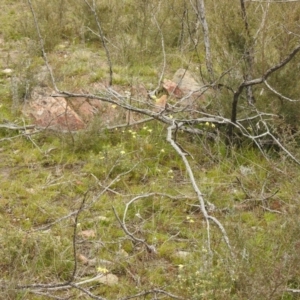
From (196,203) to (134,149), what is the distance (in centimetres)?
91

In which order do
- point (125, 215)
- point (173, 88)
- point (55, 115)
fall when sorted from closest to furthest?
point (125, 215) < point (55, 115) < point (173, 88)

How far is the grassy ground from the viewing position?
2762 mm

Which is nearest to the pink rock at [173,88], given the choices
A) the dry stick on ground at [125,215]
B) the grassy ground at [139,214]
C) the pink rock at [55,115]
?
the grassy ground at [139,214]

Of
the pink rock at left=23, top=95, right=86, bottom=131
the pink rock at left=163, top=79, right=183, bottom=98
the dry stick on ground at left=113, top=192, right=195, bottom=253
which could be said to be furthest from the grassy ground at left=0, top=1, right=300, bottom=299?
the pink rock at left=163, top=79, right=183, bottom=98

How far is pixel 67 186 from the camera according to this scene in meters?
4.04

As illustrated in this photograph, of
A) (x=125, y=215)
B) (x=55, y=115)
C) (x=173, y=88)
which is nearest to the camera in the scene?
(x=125, y=215)

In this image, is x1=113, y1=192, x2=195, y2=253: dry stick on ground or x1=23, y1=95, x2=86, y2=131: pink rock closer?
x1=113, y1=192, x2=195, y2=253: dry stick on ground

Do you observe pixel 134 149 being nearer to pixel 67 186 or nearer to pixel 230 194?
pixel 67 186

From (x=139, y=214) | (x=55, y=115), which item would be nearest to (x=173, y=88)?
(x=55, y=115)

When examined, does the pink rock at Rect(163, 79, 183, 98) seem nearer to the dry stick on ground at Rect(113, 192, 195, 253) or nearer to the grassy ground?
the grassy ground

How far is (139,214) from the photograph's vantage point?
3.59 meters

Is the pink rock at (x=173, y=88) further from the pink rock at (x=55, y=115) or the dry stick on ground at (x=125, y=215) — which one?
the dry stick on ground at (x=125, y=215)

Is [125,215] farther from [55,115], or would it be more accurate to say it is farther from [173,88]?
[173,88]

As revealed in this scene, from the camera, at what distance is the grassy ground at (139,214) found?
109 inches
